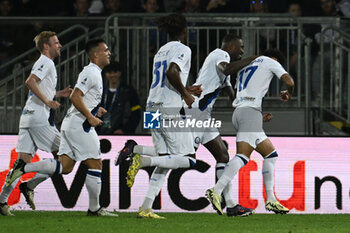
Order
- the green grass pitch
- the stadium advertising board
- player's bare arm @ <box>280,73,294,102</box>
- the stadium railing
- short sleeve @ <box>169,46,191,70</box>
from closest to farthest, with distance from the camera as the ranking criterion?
the green grass pitch
short sleeve @ <box>169,46,191,70</box>
player's bare arm @ <box>280,73,294,102</box>
the stadium advertising board
the stadium railing

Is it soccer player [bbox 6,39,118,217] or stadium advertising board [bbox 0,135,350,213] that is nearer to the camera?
soccer player [bbox 6,39,118,217]

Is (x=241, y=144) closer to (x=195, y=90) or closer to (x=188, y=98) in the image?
(x=195, y=90)

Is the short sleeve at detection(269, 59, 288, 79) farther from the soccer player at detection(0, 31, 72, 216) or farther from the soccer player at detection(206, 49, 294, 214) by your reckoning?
the soccer player at detection(0, 31, 72, 216)

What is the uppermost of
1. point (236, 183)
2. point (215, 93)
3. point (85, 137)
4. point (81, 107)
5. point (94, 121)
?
point (215, 93)

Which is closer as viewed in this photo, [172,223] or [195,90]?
[172,223]

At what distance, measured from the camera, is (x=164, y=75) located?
10359 mm

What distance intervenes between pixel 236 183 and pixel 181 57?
101 inches

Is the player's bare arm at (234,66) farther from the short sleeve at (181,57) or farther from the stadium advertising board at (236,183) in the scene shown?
the stadium advertising board at (236,183)

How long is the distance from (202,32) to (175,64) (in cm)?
367

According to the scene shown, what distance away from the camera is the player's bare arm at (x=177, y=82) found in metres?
10.0

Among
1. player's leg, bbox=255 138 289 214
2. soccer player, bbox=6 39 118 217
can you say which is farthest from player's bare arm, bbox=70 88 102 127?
player's leg, bbox=255 138 289 214

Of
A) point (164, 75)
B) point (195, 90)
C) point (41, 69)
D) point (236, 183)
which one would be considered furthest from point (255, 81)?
point (41, 69)

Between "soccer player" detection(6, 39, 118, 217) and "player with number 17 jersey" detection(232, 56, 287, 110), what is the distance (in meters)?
1.55

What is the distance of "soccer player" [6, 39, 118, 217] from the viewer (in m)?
10.5
